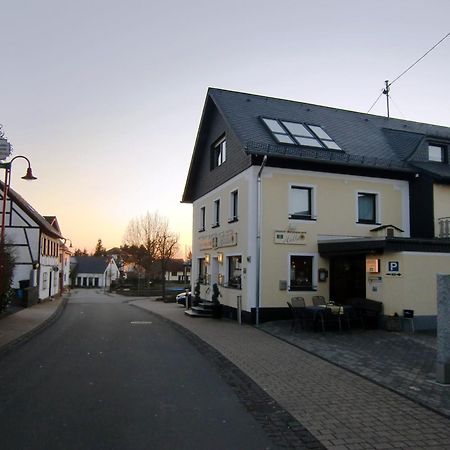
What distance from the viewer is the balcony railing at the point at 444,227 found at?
57.6 ft

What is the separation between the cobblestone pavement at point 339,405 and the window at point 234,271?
23.4 ft

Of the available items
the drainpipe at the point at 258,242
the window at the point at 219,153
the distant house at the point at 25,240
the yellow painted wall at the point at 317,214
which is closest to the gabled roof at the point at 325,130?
the yellow painted wall at the point at 317,214

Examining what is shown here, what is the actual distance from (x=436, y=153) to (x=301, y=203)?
7.05 m

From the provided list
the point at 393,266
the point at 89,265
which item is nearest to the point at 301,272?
the point at 393,266

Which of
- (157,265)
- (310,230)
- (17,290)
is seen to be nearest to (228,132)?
(310,230)

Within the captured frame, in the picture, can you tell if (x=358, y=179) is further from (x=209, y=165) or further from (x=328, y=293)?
(x=209, y=165)

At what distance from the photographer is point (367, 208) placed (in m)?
18.1

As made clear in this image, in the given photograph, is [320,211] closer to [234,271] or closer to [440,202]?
[234,271]

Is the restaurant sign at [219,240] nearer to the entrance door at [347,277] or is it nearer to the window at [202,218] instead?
the window at [202,218]

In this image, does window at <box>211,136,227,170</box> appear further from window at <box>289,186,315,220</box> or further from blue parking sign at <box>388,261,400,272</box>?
blue parking sign at <box>388,261,400,272</box>

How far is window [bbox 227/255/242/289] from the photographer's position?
1752cm

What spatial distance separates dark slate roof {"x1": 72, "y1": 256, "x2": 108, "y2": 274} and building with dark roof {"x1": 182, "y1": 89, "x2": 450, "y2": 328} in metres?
78.0

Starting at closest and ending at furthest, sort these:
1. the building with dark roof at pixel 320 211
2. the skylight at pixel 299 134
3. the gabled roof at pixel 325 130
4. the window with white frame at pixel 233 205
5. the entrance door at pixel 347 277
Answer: the building with dark roof at pixel 320 211 < the entrance door at pixel 347 277 < the gabled roof at pixel 325 130 < the skylight at pixel 299 134 < the window with white frame at pixel 233 205

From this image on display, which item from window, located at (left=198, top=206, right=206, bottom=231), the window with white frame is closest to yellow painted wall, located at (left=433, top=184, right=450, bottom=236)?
the window with white frame
